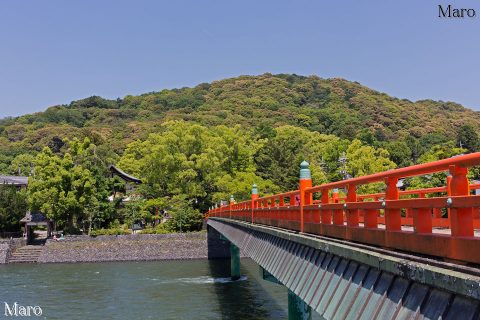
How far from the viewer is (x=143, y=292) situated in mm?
31469

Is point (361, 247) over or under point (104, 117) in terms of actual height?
under

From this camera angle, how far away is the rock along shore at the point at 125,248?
51.2 metres

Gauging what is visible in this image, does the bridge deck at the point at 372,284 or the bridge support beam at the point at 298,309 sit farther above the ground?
the bridge deck at the point at 372,284

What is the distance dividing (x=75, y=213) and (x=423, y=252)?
186 ft

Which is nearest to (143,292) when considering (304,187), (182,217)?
(304,187)

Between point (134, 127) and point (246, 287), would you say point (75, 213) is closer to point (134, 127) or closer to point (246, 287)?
point (246, 287)

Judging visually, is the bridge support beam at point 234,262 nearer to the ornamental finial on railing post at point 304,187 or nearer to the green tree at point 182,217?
the green tree at point 182,217

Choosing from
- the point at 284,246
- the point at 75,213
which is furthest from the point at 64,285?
→ the point at 284,246

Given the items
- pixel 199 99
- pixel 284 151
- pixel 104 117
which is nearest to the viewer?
pixel 284 151

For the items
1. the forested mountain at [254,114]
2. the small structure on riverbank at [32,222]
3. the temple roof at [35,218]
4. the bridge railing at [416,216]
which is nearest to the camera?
the bridge railing at [416,216]

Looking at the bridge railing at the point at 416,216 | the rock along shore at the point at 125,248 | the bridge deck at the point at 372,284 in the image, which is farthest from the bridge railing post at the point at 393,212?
the rock along shore at the point at 125,248

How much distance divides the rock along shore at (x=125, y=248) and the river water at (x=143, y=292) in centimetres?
528

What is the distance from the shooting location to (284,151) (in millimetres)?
68125

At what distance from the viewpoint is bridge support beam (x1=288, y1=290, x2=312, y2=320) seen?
14.9 meters
